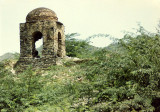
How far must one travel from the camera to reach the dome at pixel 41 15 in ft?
40.6

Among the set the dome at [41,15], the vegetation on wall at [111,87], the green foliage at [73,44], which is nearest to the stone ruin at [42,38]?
the dome at [41,15]

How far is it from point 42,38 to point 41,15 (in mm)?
1221

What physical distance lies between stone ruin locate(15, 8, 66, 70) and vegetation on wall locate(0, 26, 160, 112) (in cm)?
430

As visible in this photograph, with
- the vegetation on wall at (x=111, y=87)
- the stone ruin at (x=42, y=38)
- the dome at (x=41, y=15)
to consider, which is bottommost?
the vegetation on wall at (x=111, y=87)

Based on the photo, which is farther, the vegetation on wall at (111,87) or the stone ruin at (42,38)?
the stone ruin at (42,38)

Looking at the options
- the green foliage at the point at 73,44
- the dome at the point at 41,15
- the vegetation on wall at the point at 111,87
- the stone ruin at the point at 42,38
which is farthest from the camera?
the green foliage at the point at 73,44

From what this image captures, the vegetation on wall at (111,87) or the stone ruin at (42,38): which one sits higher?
the stone ruin at (42,38)

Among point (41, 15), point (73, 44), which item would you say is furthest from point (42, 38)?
point (73, 44)

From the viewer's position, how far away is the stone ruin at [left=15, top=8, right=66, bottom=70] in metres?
11.7

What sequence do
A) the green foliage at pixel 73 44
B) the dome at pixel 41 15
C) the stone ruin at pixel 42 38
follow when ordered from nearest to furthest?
1. the stone ruin at pixel 42 38
2. the dome at pixel 41 15
3. the green foliage at pixel 73 44

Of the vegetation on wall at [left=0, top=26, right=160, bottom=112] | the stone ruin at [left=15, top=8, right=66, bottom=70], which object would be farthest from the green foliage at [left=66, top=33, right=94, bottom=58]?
the vegetation on wall at [left=0, top=26, right=160, bottom=112]

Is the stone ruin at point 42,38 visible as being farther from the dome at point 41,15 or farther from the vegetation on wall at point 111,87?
the vegetation on wall at point 111,87

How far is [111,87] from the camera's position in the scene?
6238 millimetres

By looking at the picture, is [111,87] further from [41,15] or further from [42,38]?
[41,15]
